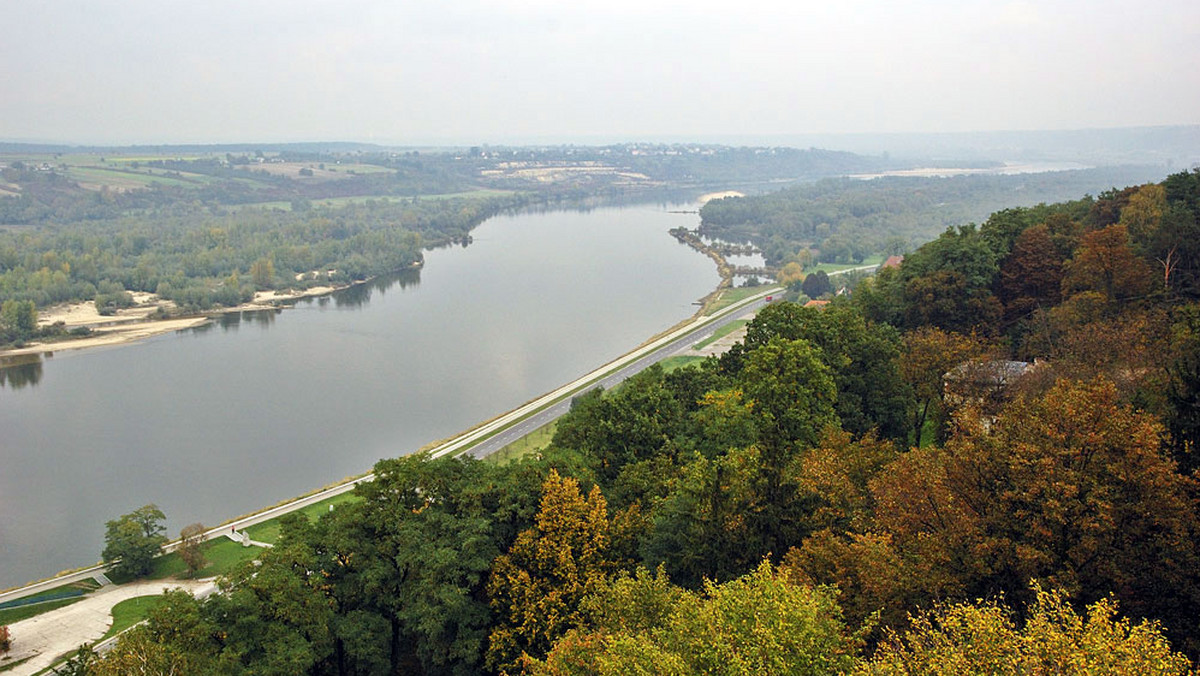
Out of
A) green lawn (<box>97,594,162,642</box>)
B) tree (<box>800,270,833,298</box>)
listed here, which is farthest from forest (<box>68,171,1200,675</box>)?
tree (<box>800,270,833,298</box>)

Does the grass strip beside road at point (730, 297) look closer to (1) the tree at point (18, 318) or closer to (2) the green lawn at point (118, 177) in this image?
(1) the tree at point (18, 318)

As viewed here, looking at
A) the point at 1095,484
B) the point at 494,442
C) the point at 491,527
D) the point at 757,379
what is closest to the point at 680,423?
the point at 757,379

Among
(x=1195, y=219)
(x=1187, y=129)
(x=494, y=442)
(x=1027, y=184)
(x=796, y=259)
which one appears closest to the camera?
(x=1195, y=219)

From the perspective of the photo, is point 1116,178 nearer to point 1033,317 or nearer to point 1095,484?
point 1033,317

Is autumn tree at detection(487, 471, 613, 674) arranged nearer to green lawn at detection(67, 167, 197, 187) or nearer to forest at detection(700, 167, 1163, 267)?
forest at detection(700, 167, 1163, 267)

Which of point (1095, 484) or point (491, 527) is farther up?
point (1095, 484)

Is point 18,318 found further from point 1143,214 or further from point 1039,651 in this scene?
point 1143,214
